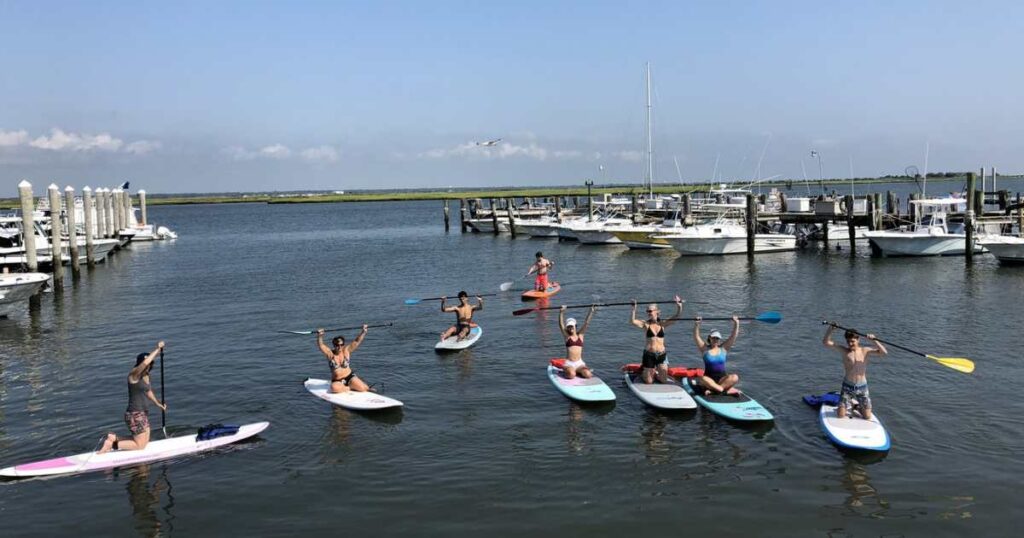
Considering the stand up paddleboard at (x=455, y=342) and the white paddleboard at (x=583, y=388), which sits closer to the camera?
the white paddleboard at (x=583, y=388)

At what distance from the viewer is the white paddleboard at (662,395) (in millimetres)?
17047

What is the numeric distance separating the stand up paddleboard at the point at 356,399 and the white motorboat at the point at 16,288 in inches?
718

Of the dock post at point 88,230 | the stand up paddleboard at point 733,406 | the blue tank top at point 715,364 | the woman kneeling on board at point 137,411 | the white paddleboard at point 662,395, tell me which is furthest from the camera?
the dock post at point 88,230

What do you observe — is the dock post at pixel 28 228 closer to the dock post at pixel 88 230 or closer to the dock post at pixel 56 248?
the dock post at pixel 56 248

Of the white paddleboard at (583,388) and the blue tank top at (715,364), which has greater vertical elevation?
the blue tank top at (715,364)

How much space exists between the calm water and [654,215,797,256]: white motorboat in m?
14.4

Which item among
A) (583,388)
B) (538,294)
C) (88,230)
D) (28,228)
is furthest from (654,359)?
(88,230)

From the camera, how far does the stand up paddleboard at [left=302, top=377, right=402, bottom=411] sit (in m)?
17.7

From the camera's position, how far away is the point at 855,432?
49.0ft

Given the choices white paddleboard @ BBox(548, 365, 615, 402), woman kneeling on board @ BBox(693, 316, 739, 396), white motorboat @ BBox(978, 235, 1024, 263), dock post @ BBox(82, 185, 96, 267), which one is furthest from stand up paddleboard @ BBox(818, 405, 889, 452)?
dock post @ BBox(82, 185, 96, 267)

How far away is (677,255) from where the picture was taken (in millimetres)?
51156

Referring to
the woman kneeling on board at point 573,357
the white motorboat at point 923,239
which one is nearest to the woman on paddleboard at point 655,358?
the woman kneeling on board at point 573,357

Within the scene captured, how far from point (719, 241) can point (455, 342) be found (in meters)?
29.0

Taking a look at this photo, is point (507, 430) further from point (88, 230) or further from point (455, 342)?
point (88, 230)
